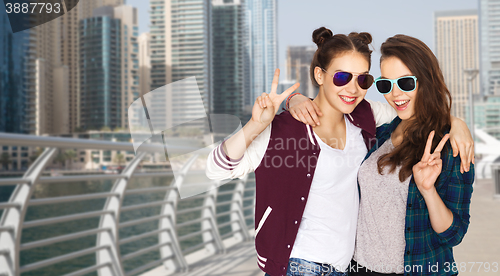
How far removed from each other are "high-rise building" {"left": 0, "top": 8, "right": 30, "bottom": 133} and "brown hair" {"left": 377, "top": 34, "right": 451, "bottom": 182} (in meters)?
74.9

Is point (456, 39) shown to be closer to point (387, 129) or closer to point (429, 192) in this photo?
point (387, 129)

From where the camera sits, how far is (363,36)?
1704 mm

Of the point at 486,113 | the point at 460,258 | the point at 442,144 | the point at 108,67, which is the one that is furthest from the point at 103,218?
the point at 108,67

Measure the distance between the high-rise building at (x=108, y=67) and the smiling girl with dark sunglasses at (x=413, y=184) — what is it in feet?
238

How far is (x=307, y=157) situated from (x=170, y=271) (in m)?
2.92

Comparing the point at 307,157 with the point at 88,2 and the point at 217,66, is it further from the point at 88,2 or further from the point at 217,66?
the point at 88,2

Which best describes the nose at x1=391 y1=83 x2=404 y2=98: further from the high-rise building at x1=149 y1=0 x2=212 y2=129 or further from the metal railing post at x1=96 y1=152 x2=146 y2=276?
the high-rise building at x1=149 y1=0 x2=212 y2=129

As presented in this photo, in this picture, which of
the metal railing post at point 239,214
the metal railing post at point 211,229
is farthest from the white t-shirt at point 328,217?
the metal railing post at point 239,214

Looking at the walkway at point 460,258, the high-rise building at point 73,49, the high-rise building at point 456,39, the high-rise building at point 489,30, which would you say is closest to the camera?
the walkway at point 460,258

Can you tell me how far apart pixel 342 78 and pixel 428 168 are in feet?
1.55

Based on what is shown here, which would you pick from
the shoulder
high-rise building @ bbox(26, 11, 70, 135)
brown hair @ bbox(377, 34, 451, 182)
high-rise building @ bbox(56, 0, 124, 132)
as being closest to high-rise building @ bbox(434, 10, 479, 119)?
high-rise building @ bbox(56, 0, 124, 132)

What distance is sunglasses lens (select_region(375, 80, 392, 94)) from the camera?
1.78 metres

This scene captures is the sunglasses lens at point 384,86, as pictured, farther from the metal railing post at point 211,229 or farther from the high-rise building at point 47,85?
the high-rise building at point 47,85

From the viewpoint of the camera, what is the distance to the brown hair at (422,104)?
5.59 feet
